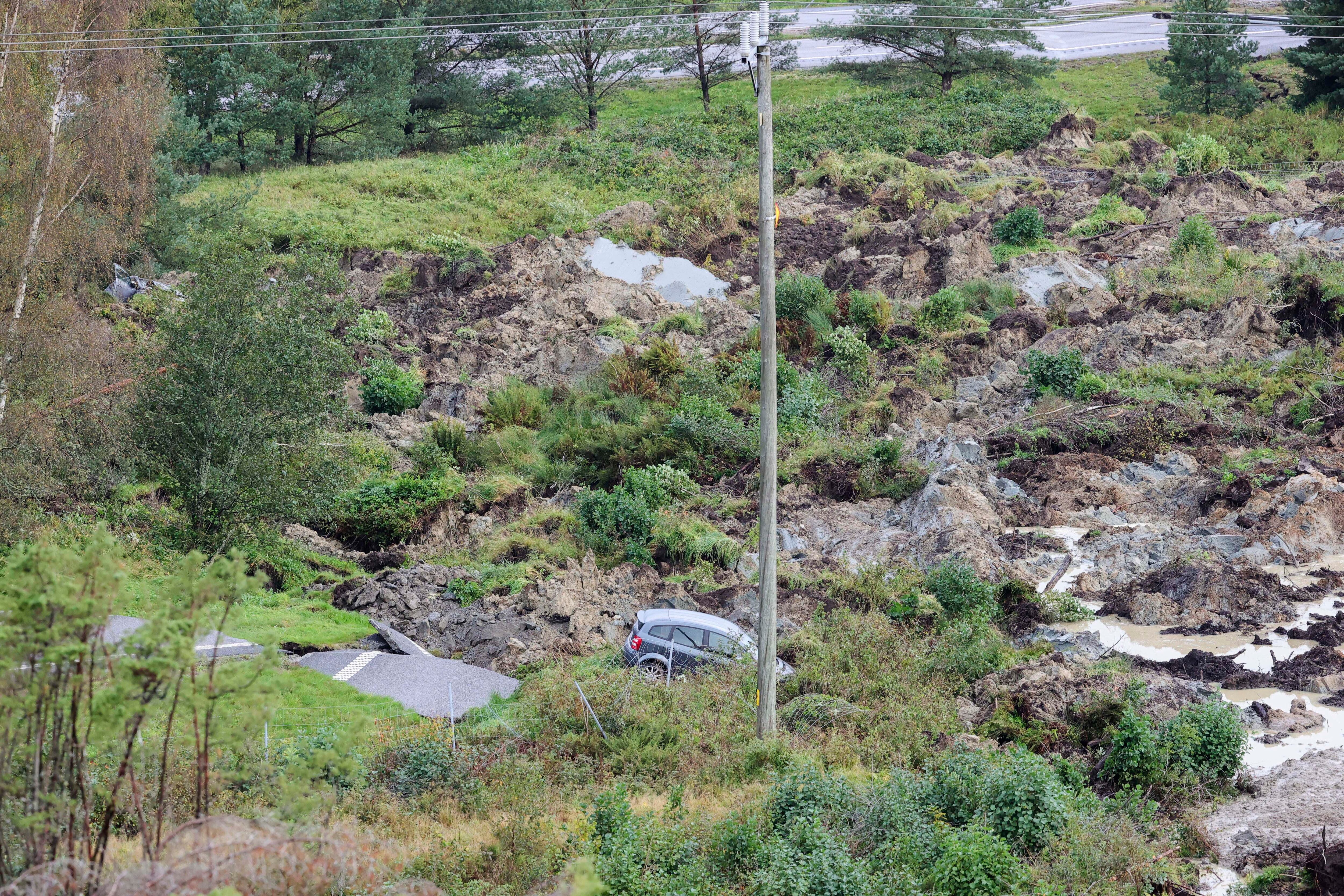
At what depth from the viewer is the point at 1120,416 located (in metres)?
22.3

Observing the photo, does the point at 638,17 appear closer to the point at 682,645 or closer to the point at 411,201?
the point at 411,201

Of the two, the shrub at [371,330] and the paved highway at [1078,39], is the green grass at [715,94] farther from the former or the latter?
the shrub at [371,330]

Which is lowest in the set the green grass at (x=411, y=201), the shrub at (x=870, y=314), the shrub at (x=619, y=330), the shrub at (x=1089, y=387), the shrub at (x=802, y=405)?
the shrub at (x=802, y=405)

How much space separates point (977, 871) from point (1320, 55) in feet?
116

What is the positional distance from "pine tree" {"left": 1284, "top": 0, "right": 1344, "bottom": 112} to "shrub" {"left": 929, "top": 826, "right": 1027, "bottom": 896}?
113ft

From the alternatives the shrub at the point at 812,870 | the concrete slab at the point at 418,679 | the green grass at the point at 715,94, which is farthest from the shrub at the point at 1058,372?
the green grass at the point at 715,94

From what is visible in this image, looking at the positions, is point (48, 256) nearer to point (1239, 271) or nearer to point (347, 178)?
point (347, 178)

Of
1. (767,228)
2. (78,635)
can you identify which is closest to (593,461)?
(767,228)

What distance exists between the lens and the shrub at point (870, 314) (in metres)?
28.0

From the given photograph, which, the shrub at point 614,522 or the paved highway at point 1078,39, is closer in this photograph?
the shrub at point 614,522

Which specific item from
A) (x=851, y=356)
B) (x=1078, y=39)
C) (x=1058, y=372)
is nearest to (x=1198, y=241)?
(x=1058, y=372)

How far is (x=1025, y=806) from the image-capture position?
10.9m

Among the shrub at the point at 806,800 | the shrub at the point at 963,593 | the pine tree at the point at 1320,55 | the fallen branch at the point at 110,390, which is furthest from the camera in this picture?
the pine tree at the point at 1320,55

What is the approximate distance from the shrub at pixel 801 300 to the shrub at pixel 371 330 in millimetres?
10801
